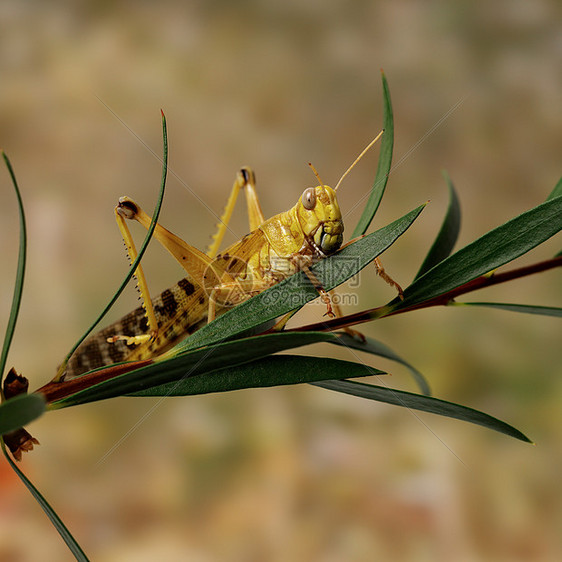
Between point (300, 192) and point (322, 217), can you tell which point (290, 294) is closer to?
point (322, 217)

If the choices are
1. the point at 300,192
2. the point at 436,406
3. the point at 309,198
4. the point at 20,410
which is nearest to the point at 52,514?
the point at 20,410

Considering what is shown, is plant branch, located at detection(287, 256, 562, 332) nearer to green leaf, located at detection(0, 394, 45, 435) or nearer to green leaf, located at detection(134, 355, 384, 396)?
green leaf, located at detection(134, 355, 384, 396)

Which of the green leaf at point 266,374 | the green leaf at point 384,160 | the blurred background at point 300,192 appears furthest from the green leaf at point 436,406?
the blurred background at point 300,192

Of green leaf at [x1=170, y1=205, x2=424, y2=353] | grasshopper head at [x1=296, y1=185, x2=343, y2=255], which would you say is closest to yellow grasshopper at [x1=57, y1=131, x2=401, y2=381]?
grasshopper head at [x1=296, y1=185, x2=343, y2=255]

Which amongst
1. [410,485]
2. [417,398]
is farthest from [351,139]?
[417,398]

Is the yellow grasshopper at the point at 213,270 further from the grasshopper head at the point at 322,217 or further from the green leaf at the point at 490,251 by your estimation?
the green leaf at the point at 490,251
